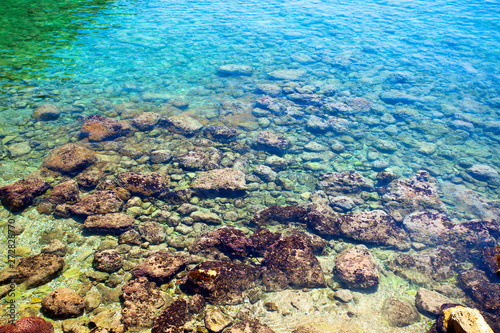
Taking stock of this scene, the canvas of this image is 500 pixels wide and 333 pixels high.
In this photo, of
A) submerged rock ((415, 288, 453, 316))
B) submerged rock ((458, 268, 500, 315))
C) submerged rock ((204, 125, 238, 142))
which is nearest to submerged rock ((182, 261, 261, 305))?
submerged rock ((415, 288, 453, 316))

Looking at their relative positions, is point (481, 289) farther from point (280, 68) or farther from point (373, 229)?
point (280, 68)

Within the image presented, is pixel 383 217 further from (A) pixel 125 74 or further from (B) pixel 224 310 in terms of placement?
(A) pixel 125 74

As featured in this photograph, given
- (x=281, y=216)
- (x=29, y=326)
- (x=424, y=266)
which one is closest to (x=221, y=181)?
(x=281, y=216)

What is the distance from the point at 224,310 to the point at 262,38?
15741mm

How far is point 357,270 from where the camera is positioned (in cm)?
516

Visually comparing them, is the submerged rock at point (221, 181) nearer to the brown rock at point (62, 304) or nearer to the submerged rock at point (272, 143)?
the submerged rock at point (272, 143)

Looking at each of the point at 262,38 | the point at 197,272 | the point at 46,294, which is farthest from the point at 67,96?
the point at 262,38

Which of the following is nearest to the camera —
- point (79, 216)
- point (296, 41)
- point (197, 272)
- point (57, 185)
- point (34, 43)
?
point (197, 272)

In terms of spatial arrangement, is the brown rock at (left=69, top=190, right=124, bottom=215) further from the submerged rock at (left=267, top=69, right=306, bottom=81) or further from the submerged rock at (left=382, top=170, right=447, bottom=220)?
the submerged rock at (left=267, top=69, right=306, bottom=81)

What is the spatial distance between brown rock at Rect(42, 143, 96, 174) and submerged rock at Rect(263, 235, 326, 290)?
497cm

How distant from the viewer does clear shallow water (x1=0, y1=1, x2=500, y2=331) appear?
8.71 metres

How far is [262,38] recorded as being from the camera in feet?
55.1

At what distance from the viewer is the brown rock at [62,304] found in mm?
3998

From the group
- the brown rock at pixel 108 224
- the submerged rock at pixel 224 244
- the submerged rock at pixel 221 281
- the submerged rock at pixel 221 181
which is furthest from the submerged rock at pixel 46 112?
the submerged rock at pixel 221 281
